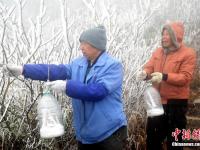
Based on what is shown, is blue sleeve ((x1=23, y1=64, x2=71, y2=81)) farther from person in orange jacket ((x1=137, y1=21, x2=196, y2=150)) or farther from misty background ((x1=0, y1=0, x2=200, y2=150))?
person in orange jacket ((x1=137, y1=21, x2=196, y2=150))

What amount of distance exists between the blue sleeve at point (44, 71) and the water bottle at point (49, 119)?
0.28 m

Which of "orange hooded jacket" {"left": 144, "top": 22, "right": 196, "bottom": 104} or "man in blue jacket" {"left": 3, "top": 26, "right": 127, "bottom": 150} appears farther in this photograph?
"orange hooded jacket" {"left": 144, "top": 22, "right": 196, "bottom": 104}

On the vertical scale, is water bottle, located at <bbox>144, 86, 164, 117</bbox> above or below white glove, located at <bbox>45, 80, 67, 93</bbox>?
below

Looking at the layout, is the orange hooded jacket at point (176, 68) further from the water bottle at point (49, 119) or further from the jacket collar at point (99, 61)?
the water bottle at point (49, 119)

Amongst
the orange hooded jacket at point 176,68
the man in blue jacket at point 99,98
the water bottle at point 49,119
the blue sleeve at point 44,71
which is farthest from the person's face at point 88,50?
the orange hooded jacket at point 176,68

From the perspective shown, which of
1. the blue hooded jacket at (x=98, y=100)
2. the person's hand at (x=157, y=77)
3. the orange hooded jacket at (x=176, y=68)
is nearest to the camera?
the blue hooded jacket at (x=98, y=100)

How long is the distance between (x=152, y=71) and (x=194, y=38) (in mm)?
4767

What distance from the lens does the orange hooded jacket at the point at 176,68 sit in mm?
3791

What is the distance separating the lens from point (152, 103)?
374 centimetres

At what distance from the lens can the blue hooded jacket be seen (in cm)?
284

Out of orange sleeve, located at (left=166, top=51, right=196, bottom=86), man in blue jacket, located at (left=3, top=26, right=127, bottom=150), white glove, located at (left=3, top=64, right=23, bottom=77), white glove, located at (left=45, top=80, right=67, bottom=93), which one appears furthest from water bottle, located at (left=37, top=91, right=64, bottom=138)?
orange sleeve, located at (left=166, top=51, right=196, bottom=86)

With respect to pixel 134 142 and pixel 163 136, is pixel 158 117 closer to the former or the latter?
pixel 163 136

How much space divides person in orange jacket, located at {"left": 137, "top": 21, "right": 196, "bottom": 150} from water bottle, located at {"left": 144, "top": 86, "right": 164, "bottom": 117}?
0.10 meters

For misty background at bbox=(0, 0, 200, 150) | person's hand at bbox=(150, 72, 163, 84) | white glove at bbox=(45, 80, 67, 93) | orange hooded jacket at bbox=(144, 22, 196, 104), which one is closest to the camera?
white glove at bbox=(45, 80, 67, 93)
